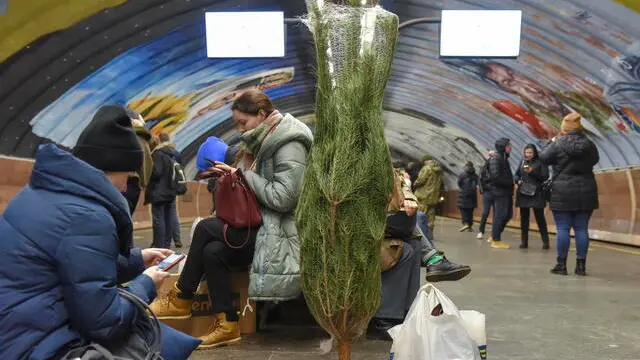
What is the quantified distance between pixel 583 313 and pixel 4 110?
12179 mm

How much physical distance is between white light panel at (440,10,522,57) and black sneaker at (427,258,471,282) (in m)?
8.74

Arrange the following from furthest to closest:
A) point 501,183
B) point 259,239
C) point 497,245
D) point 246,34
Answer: point 246,34, point 497,245, point 501,183, point 259,239

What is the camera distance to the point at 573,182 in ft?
23.2

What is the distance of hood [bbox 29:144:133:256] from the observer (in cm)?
206

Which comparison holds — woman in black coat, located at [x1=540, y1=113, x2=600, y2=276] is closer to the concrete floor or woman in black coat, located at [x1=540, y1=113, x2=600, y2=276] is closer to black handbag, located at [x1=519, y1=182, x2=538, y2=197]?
the concrete floor

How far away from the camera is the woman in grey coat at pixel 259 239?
3.76 meters

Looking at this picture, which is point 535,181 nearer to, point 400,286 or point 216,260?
point 400,286

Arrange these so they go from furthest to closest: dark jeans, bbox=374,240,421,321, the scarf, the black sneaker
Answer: the black sneaker → dark jeans, bbox=374,240,421,321 → the scarf

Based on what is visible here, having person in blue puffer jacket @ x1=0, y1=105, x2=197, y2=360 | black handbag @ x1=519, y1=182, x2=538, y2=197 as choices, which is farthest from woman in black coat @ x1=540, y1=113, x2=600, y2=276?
person in blue puffer jacket @ x1=0, y1=105, x2=197, y2=360

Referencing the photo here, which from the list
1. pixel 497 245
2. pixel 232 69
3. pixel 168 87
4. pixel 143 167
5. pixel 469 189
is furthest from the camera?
pixel 232 69

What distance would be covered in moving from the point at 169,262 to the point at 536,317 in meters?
3.36

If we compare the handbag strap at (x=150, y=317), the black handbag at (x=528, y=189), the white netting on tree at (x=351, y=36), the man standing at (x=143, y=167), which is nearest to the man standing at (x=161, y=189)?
the man standing at (x=143, y=167)

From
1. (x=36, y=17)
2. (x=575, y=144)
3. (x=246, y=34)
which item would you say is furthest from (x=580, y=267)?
(x=36, y=17)

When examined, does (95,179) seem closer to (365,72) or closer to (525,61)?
(365,72)
